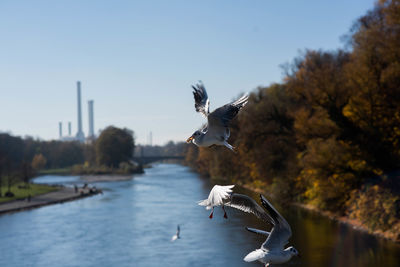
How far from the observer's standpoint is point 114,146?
10456 centimetres

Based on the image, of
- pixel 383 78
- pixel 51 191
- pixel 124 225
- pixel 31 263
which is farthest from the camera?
pixel 51 191

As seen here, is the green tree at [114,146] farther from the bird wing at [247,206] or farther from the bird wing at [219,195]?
the bird wing at [219,195]

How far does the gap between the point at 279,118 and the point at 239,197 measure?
38.1m

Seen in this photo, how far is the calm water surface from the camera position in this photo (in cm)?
2446

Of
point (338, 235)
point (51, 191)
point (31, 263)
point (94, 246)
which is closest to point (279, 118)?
point (338, 235)

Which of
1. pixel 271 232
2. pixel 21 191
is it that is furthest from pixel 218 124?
pixel 21 191

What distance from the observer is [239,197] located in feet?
17.5

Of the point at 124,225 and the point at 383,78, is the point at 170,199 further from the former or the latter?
the point at 383,78

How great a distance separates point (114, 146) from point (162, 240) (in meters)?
76.6

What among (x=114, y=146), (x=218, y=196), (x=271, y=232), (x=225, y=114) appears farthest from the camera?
(x=114, y=146)

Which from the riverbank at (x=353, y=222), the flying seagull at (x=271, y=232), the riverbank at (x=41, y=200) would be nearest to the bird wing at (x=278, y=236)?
the flying seagull at (x=271, y=232)

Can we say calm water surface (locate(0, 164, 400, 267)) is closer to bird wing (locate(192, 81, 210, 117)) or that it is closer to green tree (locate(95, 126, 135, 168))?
bird wing (locate(192, 81, 210, 117))

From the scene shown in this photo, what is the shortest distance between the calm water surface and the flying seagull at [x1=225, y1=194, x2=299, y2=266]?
18.1 meters

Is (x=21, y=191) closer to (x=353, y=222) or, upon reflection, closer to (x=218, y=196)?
(x=353, y=222)
